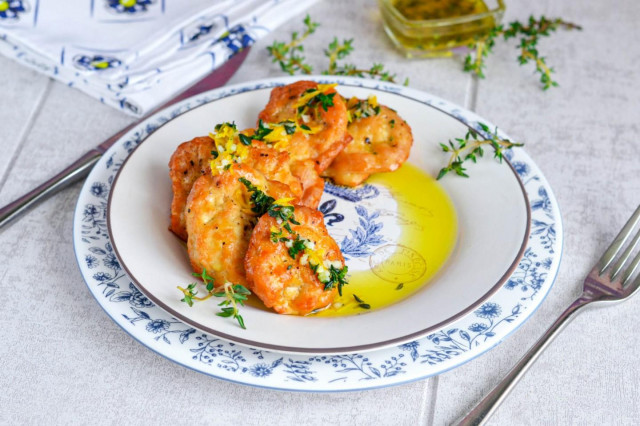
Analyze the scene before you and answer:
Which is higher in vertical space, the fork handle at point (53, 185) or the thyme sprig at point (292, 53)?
the thyme sprig at point (292, 53)

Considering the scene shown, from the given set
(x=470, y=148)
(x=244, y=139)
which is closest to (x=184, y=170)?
(x=244, y=139)

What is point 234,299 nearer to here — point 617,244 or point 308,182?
point 308,182

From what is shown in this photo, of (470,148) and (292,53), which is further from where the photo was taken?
(292,53)

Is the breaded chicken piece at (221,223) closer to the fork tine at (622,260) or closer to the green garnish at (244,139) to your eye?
the green garnish at (244,139)

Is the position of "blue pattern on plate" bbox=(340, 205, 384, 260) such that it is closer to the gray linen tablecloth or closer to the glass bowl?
the gray linen tablecloth

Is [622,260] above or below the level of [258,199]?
below

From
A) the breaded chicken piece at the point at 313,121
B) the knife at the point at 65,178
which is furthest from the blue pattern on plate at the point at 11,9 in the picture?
the breaded chicken piece at the point at 313,121

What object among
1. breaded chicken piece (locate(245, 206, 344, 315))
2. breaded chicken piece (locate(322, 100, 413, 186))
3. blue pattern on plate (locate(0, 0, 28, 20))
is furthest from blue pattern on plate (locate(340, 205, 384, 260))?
blue pattern on plate (locate(0, 0, 28, 20))
